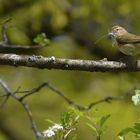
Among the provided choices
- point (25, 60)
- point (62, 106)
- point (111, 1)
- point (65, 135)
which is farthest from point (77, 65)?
point (62, 106)

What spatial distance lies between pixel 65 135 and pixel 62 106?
7.23m

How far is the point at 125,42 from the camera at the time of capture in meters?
4.73

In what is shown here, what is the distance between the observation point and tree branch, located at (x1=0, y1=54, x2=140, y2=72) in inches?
153

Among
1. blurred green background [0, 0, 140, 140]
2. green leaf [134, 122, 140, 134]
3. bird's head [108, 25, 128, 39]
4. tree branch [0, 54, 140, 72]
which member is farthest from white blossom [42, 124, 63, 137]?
blurred green background [0, 0, 140, 140]

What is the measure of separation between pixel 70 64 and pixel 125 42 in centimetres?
95

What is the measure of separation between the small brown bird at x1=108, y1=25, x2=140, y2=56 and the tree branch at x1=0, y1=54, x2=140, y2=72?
23.8 inches

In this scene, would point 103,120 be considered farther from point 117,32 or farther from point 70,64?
point 117,32

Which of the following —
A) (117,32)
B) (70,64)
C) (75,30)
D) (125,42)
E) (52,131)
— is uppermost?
(75,30)

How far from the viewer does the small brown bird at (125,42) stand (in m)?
4.60

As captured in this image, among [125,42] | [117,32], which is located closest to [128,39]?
[125,42]

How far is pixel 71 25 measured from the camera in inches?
322

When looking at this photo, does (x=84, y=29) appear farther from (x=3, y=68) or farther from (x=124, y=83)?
(x=3, y=68)

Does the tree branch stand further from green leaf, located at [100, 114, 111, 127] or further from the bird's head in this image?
the bird's head

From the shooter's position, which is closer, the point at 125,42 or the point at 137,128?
the point at 137,128
